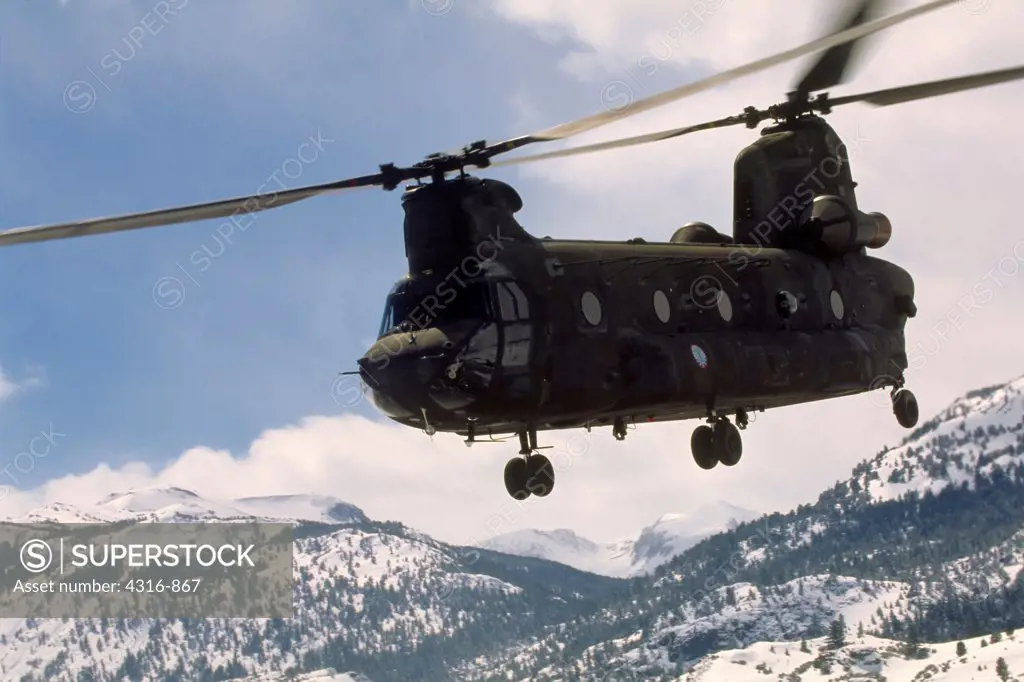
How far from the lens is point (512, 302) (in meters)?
26.3

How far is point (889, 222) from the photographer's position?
38.2 meters

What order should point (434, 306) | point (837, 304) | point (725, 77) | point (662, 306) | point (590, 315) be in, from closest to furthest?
point (725, 77)
point (434, 306)
point (590, 315)
point (662, 306)
point (837, 304)

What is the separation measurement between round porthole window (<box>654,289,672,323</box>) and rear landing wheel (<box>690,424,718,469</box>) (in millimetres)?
3561

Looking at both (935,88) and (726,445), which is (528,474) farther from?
(935,88)

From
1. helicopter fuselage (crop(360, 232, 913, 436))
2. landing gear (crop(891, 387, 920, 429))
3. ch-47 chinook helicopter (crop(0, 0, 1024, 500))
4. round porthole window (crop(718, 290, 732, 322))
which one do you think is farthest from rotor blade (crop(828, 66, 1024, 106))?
landing gear (crop(891, 387, 920, 429))

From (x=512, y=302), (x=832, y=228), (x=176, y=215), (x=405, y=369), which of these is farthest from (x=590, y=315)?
(x=832, y=228)

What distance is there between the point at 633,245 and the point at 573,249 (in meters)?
2.26

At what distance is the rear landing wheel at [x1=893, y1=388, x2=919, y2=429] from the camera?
118 feet

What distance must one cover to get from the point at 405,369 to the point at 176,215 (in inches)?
216

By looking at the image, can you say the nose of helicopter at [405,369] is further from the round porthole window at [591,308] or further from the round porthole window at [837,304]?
the round porthole window at [837,304]

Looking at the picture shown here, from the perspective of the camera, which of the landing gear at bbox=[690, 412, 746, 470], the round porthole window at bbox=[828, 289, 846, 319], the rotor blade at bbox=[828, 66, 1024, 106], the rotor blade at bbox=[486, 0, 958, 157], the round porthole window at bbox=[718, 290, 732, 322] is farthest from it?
the round porthole window at bbox=[828, 289, 846, 319]

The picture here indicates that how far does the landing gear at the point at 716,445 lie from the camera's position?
31.4 m

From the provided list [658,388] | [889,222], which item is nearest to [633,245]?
[658,388]

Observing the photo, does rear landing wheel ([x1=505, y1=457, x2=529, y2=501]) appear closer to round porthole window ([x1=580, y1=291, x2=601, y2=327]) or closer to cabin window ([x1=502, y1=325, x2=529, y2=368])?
cabin window ([x1=502, y1=325, x2=529, y2=368])
